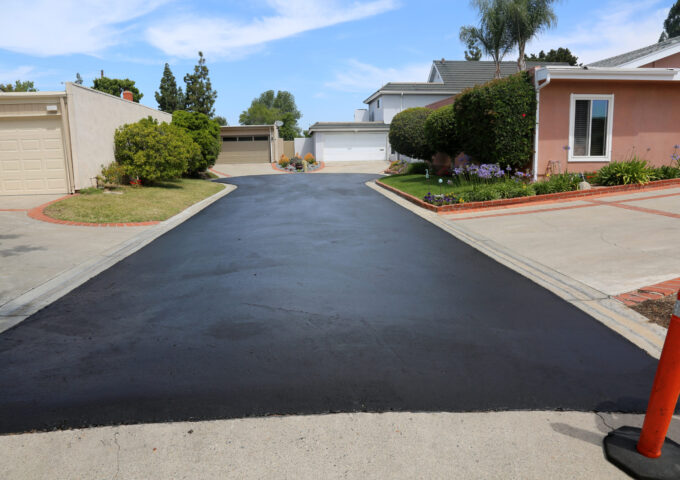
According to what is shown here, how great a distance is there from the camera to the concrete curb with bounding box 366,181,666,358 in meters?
5.01

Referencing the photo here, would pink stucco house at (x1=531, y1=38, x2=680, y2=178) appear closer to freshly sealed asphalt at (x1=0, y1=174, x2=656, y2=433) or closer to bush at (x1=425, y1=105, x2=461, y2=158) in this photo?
bush at (x1=425, y1=105, x2=461, y2=158)

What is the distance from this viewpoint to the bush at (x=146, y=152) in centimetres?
1936

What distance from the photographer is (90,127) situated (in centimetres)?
1739

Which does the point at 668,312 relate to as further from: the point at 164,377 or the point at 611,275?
the point at 164,377

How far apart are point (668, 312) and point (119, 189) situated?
17238mm

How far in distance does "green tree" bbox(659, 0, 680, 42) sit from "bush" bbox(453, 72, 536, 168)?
200ft

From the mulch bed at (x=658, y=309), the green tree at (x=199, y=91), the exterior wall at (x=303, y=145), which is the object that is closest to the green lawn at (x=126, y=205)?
the mulch bed at (x=658, y=309)

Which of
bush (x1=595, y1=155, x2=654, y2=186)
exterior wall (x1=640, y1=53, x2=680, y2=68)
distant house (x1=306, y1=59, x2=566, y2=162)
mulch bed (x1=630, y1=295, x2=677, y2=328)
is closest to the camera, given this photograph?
mulch bed (x1=630, y1=295, x2=677, y2=328)

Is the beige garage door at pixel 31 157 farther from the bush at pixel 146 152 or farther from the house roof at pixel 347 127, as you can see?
the house roof at pixel 347 127

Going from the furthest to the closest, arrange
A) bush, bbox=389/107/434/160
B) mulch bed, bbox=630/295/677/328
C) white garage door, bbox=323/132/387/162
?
white garage door, bbox=323/132/387/162 < bush, bbox=389/107/434/160 < mulch bed, bbox=630/295/677/328

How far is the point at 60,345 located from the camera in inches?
195

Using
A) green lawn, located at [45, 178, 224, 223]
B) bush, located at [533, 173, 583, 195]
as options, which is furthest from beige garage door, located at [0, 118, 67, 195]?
bush, located at [533, 173, 583, 195]

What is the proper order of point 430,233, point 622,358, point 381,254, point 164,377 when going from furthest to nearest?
point 430,233, point 381,254, point 622,358, point 164,377

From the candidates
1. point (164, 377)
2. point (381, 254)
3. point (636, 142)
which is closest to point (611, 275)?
point (381, 254)
